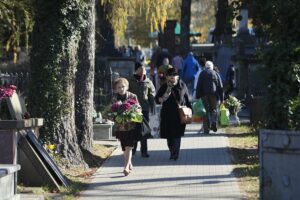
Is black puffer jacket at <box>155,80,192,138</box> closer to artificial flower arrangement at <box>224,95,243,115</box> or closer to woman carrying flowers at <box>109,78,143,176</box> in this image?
woman carrying flowers at <box>109,78,143,176</box>

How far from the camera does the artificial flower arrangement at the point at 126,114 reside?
12.2m

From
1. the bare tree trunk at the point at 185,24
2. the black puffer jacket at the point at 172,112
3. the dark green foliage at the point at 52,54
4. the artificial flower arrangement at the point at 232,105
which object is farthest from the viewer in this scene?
the bare tree trunk at the point at 185,24

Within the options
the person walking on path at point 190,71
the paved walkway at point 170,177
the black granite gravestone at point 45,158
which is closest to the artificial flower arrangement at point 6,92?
the black granite gravestone at point 45,158

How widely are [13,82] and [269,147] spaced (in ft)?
39.8

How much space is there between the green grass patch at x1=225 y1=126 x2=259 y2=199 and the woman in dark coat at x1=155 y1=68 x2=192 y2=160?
1.20m

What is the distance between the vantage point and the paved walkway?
10.4 metres

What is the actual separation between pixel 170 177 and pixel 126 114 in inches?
49.3

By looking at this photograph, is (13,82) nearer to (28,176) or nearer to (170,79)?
(170,79)

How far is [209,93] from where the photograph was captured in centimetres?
1795

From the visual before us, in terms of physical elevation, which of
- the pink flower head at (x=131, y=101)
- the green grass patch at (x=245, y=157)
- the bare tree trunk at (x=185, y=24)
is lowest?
the green grass patch at (x=245, y=157)

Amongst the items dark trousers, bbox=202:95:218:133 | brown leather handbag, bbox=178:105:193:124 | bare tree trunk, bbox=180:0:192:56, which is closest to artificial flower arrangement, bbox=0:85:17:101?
brown leather handbag, bbox=178:105:193:124

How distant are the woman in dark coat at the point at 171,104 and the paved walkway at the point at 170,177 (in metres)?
0.51

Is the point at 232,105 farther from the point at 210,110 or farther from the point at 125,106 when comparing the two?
the point at 125,106

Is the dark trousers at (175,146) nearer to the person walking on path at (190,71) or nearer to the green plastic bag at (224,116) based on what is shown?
the green plastic bag at (224,116)
